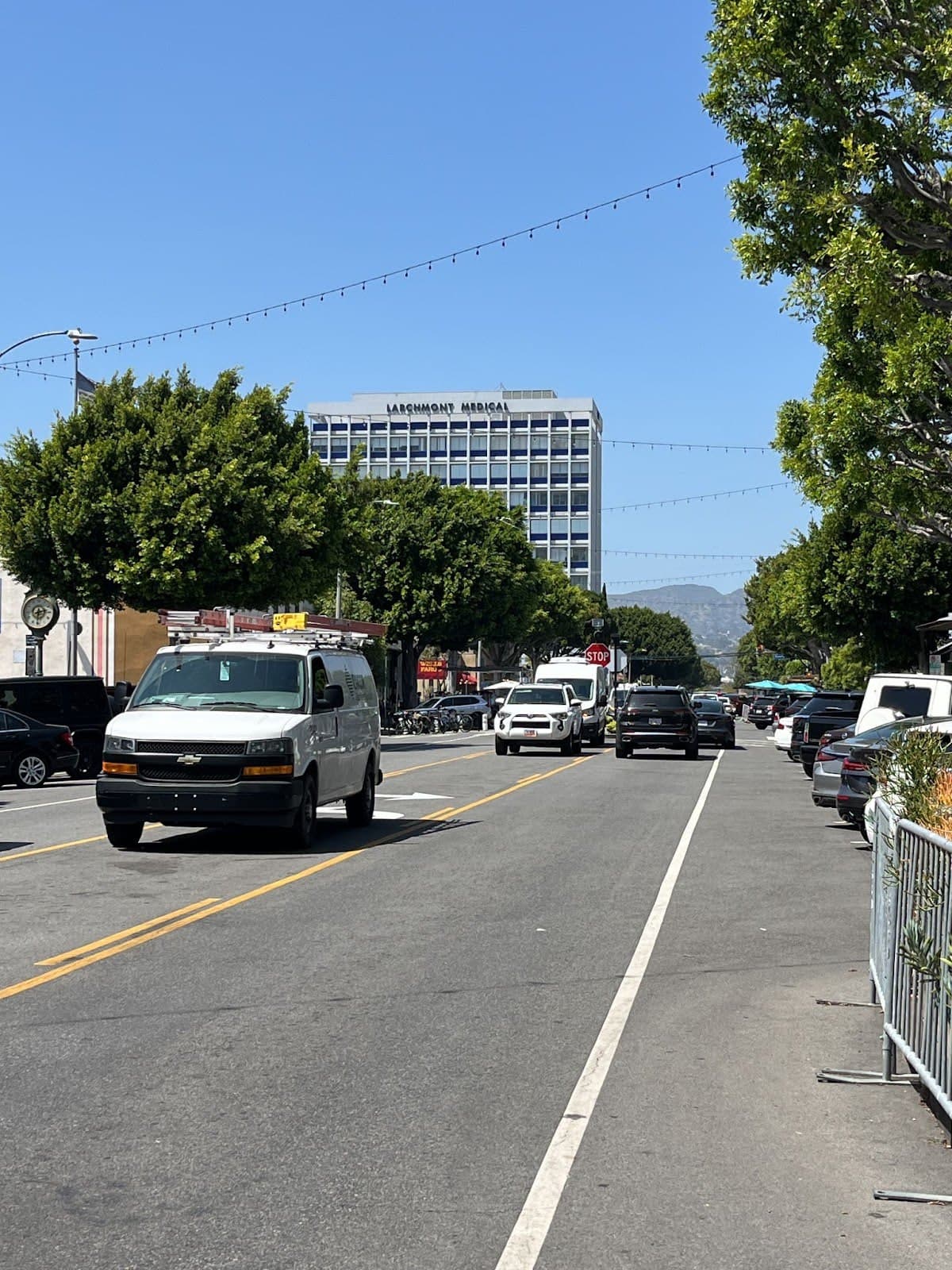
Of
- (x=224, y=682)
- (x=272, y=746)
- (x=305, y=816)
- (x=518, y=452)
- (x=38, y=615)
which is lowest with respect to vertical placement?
(x=305, y=816)

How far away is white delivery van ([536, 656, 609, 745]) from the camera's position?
164 feet

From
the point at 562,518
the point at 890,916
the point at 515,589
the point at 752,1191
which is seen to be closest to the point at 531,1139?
the point at 752,1191

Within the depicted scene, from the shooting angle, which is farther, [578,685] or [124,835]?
[578,685]

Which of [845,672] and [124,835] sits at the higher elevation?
[845,672]

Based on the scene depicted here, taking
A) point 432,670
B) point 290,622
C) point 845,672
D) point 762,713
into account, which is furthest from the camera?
point 432,670

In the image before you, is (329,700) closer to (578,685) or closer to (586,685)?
(586,685)

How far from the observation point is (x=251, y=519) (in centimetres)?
4222

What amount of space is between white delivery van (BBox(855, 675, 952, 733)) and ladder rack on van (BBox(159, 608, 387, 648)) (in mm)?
7795

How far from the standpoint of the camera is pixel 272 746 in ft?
52.0

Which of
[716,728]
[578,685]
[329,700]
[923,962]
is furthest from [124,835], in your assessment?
[716,728]

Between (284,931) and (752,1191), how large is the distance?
6007 mm

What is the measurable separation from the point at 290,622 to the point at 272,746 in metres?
7.80

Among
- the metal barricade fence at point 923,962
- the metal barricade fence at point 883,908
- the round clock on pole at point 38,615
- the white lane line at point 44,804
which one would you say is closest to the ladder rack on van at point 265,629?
the white lane line at point 44,804

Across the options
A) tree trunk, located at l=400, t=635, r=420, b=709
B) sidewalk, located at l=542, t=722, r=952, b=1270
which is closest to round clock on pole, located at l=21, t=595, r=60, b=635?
sidewalk, located at l=542, t=722, r=952, b=1270
